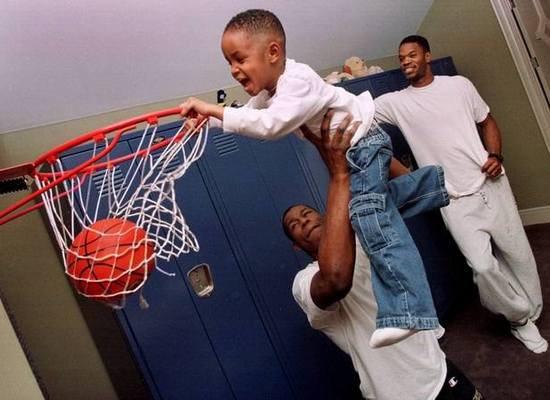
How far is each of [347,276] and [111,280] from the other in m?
0.64

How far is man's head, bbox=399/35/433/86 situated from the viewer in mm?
2719

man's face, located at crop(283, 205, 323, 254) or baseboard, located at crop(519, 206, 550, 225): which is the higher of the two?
man's face, located at crop(283, 205, 323, 254)

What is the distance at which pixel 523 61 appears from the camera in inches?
133

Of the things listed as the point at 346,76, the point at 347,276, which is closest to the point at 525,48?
the point at 346,76

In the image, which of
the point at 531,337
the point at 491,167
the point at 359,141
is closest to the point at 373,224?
the point at 359,141

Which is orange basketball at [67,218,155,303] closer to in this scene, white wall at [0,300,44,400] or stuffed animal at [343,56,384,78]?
white wall at [0,300,44,400]

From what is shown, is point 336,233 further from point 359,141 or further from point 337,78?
point 337,78

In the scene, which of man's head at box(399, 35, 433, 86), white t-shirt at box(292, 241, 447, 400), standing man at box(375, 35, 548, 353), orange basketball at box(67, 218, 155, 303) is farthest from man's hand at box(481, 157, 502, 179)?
orange basketball at box(67, 218, 155, 303)

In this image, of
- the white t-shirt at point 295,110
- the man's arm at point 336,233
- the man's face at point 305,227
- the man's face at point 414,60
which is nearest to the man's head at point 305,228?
the man's face at point 305,227

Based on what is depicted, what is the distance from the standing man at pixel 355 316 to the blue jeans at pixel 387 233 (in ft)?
0.16

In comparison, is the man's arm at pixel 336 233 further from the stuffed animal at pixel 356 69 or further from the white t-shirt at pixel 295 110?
the stuffed animal at pixel 356 69

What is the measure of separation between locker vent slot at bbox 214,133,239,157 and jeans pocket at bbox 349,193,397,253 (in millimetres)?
1135

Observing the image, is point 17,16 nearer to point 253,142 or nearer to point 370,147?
point 253,142

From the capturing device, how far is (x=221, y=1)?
268 cm
